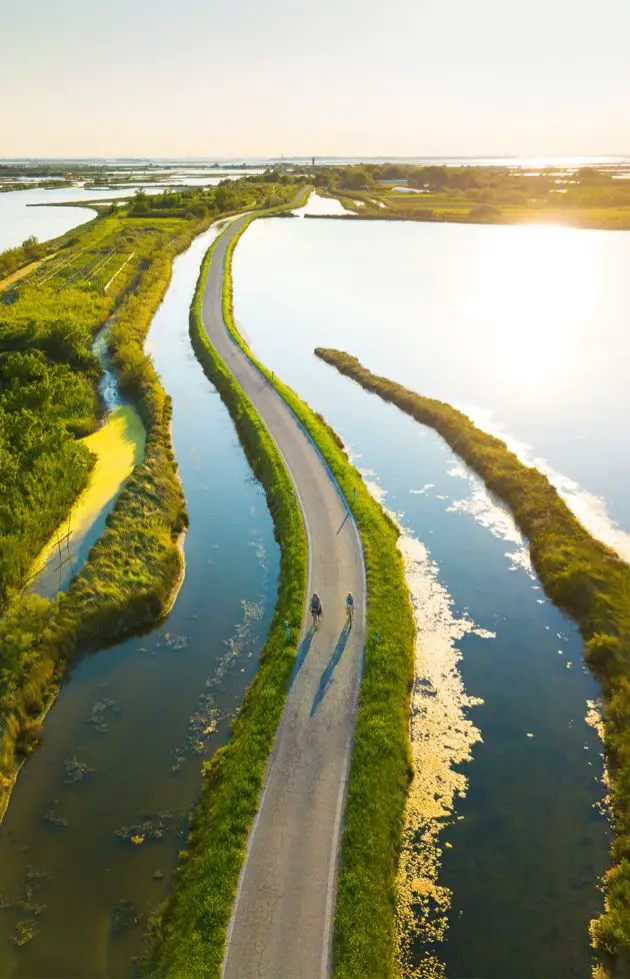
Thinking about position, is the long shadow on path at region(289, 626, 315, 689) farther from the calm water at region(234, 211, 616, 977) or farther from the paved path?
the calm water at region(234, 211, 616, 977)

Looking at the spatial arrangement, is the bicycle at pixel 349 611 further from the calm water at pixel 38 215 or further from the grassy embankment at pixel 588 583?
the calm water at pixel 38 215

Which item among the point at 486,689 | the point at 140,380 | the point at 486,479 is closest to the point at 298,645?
the point at 486,689

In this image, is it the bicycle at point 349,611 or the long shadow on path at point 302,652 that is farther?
the bicycle at point 349,611

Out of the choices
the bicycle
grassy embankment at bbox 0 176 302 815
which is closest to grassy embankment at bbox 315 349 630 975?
the bicycle

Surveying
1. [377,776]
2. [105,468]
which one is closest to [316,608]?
[377,776]

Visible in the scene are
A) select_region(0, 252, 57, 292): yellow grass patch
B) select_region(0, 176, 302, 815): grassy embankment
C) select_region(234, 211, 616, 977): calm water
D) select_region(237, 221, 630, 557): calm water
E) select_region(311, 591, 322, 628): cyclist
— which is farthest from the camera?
select_region(0, 252, 57, 292): yellow grass patch

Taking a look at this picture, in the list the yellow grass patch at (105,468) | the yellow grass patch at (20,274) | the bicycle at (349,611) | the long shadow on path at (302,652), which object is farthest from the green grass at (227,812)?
the yellow grass patch at (20,274)
